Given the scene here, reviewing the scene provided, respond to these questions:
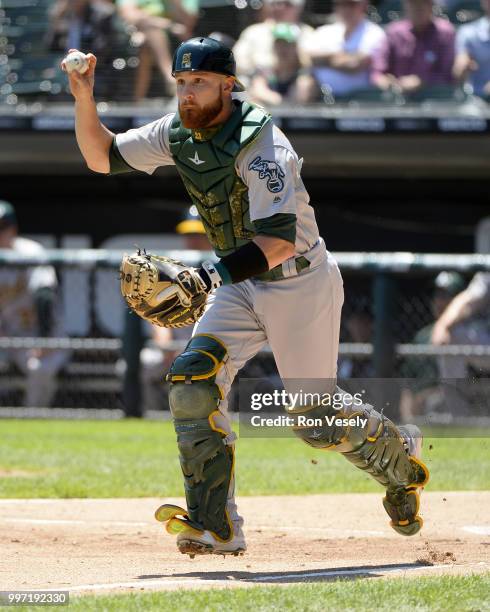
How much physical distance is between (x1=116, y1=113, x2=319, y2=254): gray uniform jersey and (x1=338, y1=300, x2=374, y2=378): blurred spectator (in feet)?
16.6

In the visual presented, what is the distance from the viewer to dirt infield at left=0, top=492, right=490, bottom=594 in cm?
396

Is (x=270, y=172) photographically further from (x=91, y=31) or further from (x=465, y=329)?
(x=91, y=31)

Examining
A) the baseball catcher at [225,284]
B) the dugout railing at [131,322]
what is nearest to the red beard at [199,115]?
the baseball catcher at [225,284]

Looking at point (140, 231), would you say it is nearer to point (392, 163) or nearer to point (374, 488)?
point (392, 163)

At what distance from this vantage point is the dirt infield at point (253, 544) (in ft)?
13.0

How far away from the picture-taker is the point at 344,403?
4477 mm

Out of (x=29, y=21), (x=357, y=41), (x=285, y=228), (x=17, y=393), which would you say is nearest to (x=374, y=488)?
(x=285, y=228)

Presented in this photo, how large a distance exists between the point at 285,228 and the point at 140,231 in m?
8.33

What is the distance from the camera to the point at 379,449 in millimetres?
4535

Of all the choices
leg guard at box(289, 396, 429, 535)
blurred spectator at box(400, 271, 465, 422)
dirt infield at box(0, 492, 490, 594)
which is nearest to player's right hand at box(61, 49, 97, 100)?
leg guard at box(289, 396, 429, 535)

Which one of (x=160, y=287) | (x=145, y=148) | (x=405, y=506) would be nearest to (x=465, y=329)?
(x=405, y=506)

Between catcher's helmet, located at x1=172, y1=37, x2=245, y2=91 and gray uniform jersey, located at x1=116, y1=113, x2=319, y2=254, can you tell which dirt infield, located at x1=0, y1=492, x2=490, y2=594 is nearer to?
gray uniform jersey, located at x1=116, y1=113, x2=319, y2=254

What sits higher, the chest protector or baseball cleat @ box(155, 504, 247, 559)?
the chest protector

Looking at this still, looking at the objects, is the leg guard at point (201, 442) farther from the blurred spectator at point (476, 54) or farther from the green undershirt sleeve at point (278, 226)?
the blurred spectator at point (476, 54)
